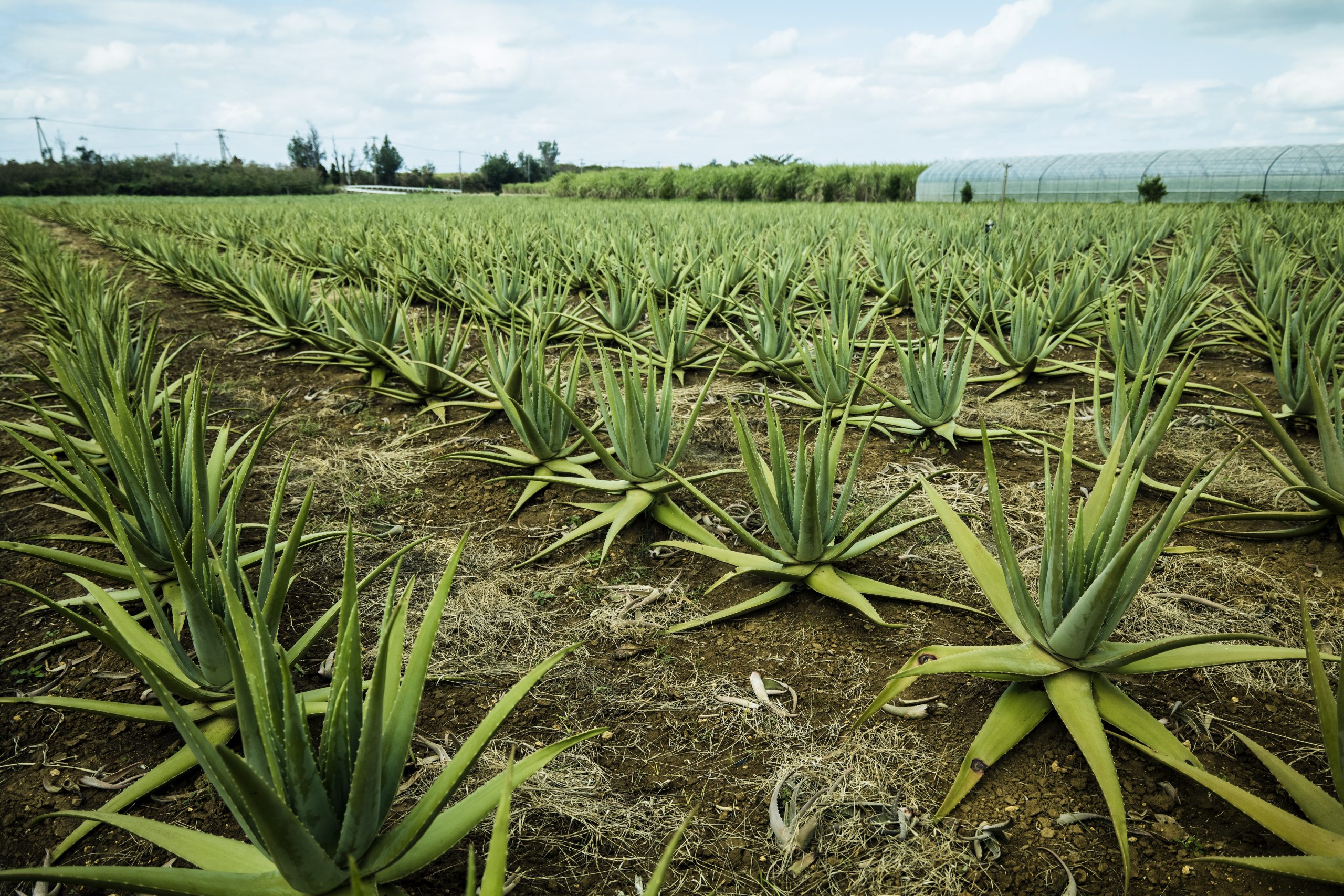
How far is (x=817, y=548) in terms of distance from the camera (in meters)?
2.23

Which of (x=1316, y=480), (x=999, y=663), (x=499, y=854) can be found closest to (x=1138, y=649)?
(x=999, y=663)

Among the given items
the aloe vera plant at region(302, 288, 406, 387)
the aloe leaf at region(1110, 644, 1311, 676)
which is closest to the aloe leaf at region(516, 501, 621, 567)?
the aloe leaf at region(1110, 644, 1311, 676)

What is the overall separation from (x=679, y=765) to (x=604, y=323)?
4.12 m

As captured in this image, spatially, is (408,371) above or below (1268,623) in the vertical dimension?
above

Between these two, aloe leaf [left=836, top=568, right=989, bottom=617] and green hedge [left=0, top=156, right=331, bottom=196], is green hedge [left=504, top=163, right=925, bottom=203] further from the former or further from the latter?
aloe leaf [left=836, top=568, right=989, bottom=617]

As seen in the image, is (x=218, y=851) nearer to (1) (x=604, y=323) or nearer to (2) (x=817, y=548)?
(2) (x=817, y=548)

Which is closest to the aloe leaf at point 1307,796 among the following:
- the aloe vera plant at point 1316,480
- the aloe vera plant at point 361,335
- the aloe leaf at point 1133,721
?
the aloe leaf at point 1133,721

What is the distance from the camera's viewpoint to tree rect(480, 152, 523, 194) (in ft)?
196

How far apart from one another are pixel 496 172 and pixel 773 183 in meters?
39.6

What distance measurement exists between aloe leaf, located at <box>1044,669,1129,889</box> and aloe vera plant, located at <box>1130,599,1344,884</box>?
89 millimetres

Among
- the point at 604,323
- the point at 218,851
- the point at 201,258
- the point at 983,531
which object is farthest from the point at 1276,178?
the point at 218,851

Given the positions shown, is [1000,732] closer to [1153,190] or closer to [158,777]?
[158,777]

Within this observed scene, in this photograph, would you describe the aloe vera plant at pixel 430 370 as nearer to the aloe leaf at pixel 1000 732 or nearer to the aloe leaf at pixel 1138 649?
the aloe leaf at pixel 1000 732

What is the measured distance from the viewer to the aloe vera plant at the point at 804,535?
2.13 metres
